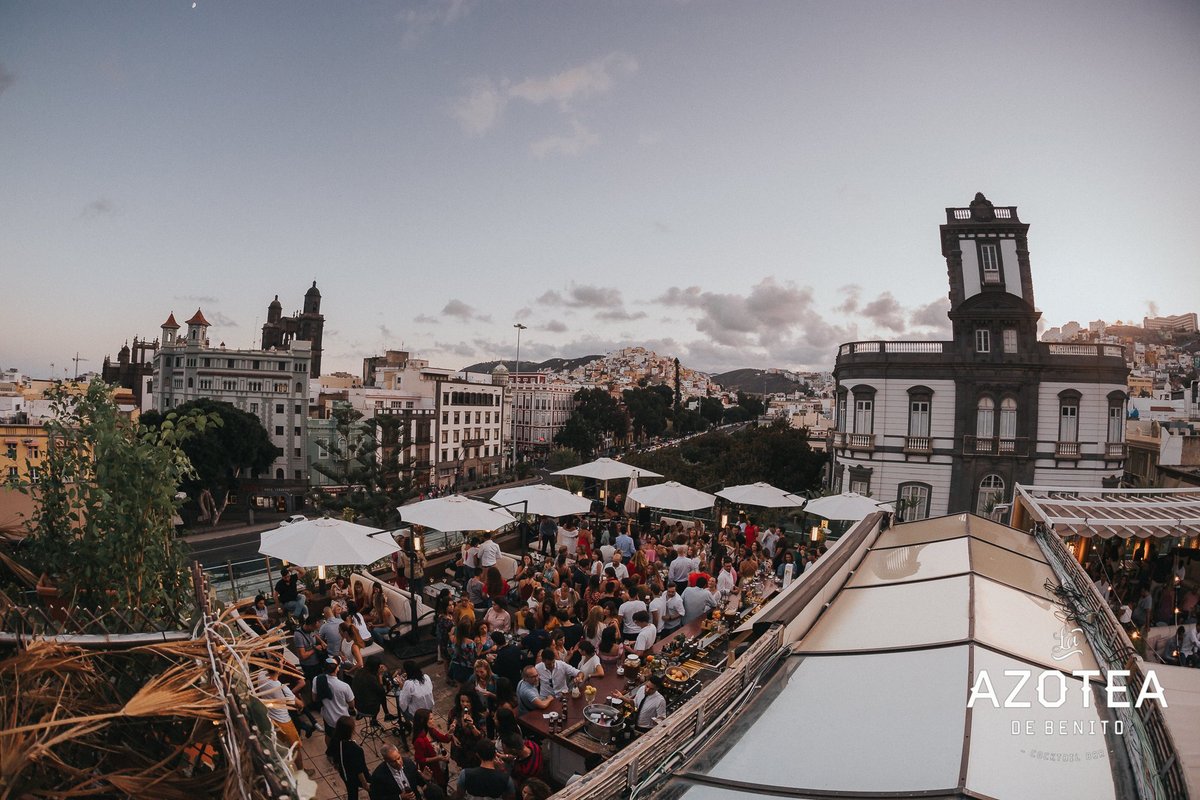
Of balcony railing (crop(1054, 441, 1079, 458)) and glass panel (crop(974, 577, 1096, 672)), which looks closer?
glass panel (crop(974, 577, 1096, 672))

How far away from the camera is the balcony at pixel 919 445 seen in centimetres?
3003

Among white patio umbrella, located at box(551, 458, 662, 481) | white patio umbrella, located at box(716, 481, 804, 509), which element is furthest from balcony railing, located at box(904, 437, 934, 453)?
white patio umbrella, located at box(551, 458, 662, 481)

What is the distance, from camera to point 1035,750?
352 centimetres

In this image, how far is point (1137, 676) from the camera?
13.3 feet

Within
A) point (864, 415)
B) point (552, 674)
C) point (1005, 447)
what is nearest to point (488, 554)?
point (552, 674)

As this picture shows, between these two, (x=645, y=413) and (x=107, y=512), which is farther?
(x=645, y=413)

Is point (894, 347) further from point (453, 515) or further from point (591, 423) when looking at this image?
point (591, 423)

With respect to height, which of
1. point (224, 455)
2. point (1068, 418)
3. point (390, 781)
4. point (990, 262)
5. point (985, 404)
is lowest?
point (224, 455)

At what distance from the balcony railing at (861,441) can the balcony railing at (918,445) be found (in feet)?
4.98

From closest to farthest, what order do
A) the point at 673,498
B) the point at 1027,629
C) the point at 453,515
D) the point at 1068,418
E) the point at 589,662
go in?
1. the point at 1027,629
2. the point at 589,662
3. the point at 453,515
4. the point at 673,498
5. the point at 1068,418

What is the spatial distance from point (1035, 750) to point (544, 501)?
37.6 feet

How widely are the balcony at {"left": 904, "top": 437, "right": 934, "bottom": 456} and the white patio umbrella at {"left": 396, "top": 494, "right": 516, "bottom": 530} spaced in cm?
2410

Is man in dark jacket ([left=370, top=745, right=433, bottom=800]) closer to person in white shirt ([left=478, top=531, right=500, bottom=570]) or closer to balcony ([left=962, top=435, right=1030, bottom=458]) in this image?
person in white shirt ([left=478, top=531, right=500, bottom=570])

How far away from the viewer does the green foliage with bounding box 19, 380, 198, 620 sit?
11.9 feet
